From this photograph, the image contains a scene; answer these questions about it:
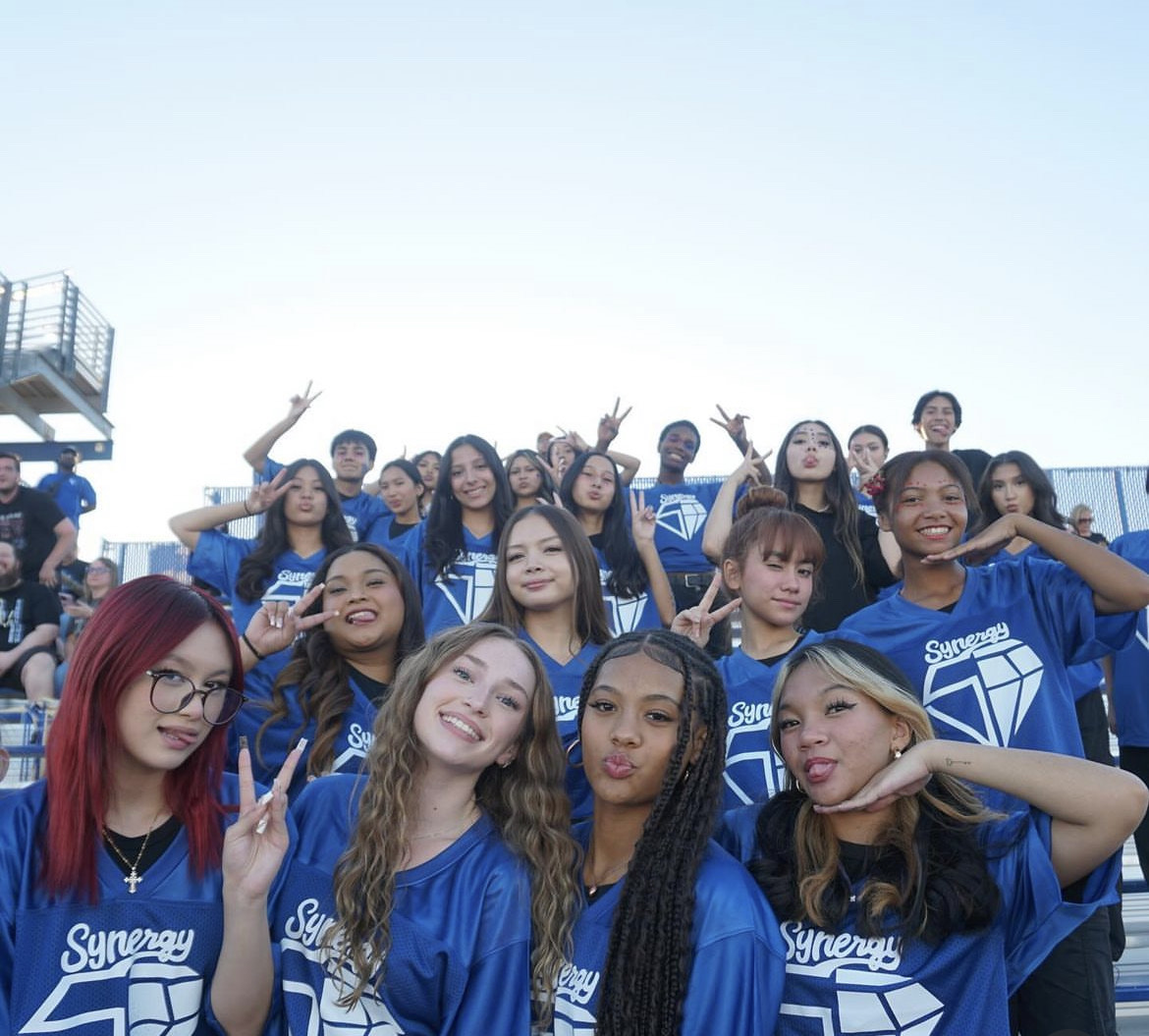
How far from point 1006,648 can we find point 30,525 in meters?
6.61

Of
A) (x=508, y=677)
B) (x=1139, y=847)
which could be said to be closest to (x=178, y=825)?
(x=508, y=677)

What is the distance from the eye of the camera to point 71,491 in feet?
33.7

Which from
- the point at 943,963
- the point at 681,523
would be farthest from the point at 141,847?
the point at 681,523

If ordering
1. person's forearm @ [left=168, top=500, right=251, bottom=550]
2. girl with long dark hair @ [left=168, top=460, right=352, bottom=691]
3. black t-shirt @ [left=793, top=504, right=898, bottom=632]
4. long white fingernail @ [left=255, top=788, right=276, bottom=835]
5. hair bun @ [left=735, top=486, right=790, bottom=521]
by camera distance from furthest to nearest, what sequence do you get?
1. person's forearm @ [left=168, top=500, right=251, bottom=550]
2. girl with long dark hair @ [left=168, top=460, right=352, bottom=691]
3. hair bun @ [left=735, top=486, right=790, bottom=521]
4. black t-shirt @ [left=793, top=504, right=898, bottom=632]
5. long white fingernail @ [left=255, top=788, right=276, bottom=835]

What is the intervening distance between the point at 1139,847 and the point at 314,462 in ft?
14.2

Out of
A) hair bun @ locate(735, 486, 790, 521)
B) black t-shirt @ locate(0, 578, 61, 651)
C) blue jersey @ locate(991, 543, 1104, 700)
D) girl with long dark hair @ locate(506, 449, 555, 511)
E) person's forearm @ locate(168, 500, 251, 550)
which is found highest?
girl with long dark hair @ locate(506, 449, 555, 511)

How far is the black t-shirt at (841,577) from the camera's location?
14.4 ft

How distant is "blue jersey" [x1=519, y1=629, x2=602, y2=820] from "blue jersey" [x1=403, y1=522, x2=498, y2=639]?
944 mm

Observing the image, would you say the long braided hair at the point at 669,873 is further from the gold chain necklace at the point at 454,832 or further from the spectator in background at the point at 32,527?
the spectator in background at the point at 32,527

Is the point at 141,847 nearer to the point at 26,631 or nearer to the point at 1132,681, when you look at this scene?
the point at 1132,681

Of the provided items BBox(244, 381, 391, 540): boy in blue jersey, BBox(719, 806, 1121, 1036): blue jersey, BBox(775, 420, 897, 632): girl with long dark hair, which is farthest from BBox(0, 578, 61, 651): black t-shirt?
BBox(719, 806, 1121, 1036): blue jersey

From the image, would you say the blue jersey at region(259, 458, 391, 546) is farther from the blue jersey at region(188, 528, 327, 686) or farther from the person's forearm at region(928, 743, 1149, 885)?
the person's forearm at region(928, 743, 1149, 885)

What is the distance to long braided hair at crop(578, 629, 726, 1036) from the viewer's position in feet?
7.21

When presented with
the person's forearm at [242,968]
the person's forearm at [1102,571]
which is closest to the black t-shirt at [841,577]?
the person's forearm at [1102,571]
